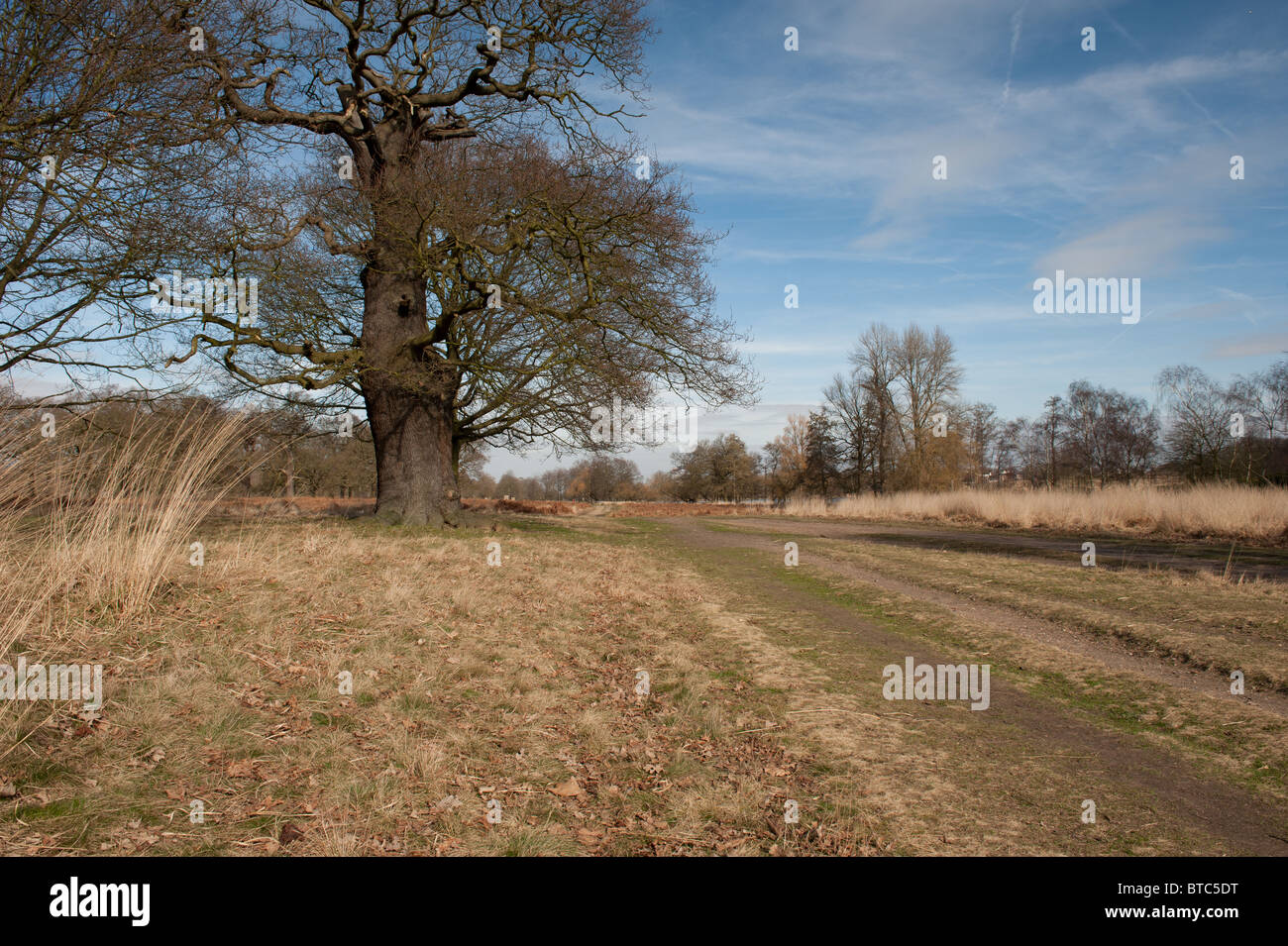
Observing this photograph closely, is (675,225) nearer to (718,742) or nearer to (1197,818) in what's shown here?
(718,742)

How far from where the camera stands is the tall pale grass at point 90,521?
14.3 ft

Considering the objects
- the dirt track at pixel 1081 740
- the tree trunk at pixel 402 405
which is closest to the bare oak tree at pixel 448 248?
the tree trunk at pixel 402 405

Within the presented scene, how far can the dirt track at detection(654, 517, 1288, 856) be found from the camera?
137 inches

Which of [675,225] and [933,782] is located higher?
[675,225]

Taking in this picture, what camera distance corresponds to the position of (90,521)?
5.28 m

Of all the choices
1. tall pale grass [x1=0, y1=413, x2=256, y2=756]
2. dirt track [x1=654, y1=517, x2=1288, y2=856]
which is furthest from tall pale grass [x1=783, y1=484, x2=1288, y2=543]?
tall pale grass [x1=0, y1=413, x2=256, y2=756]

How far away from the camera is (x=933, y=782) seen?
12.8 feet

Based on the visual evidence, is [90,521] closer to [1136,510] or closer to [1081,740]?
[1081,740]

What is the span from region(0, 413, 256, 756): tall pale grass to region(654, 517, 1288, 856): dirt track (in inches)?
223

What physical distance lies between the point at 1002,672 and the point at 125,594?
7.63m

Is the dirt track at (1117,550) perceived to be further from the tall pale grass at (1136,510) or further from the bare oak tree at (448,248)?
the bare oak tree at (448,248)

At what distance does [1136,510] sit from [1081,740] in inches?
745
